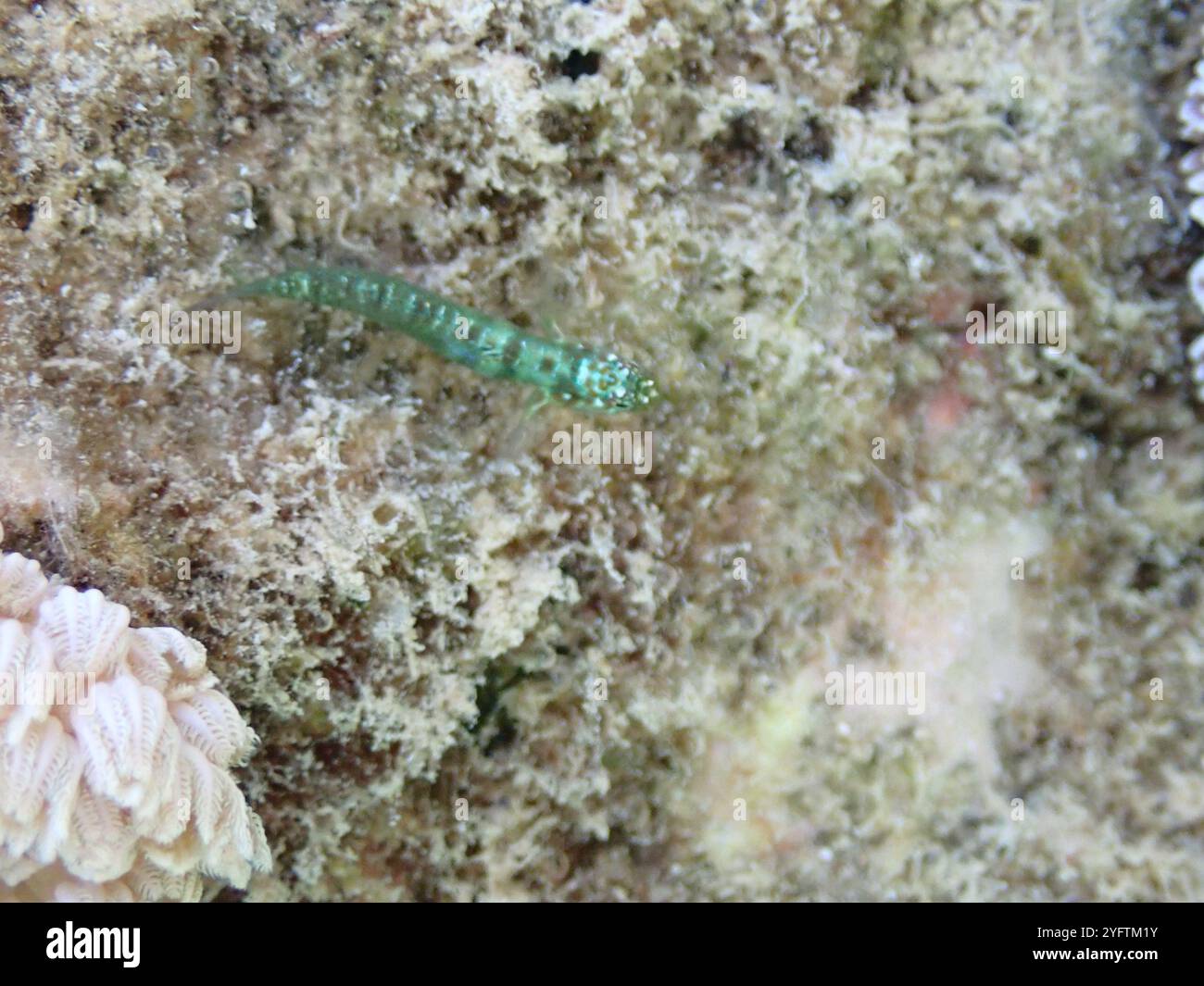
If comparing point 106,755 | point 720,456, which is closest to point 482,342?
point 720,456

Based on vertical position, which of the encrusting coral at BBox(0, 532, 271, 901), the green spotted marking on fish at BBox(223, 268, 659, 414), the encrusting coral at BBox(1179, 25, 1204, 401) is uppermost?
the encrusting coral at BBox(1179, 25, 1204, 401)

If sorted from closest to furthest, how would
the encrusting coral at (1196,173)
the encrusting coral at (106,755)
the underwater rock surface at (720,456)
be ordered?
the encrusting coral at (106,755) → the underwater rock surface at (720,456) → the encrusting coral at (1196,173)

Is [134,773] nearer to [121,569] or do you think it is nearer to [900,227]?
[121,569]

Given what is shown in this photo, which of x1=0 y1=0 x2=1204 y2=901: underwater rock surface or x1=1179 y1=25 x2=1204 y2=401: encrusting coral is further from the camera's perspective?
x1=1179 y1=25 x2=1204 y2=401: encrusting coral

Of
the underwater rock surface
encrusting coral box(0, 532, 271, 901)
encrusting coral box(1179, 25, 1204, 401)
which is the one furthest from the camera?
encrusting coral box(1179, 25, 1204, 401)

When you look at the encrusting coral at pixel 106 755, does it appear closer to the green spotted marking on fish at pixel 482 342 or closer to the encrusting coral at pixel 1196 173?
the green spotted marking on fish at pixel 482 342

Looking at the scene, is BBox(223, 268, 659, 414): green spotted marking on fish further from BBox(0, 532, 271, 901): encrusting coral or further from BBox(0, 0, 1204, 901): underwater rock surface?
BBox(0, 532, 271, 901): encrusting coral

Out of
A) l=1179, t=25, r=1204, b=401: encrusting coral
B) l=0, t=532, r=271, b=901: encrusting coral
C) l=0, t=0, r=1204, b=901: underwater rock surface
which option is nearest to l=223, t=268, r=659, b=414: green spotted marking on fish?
l=0, t=0, r=1204, b=901: underwater rock surface

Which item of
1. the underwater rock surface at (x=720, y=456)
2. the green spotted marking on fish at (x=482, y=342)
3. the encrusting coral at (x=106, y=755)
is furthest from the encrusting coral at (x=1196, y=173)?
the encrusting coral at (x=106, y=755)

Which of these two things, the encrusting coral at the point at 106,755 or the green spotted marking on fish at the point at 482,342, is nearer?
the encrusting coral at the point at 106,755
